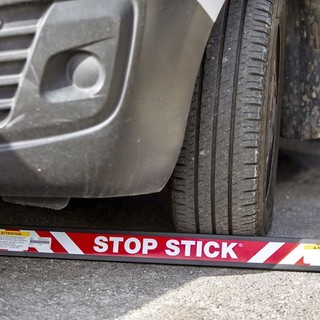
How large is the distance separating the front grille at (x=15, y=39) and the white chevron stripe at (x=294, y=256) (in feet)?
3.82

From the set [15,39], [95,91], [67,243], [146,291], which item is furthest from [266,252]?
[15,39]

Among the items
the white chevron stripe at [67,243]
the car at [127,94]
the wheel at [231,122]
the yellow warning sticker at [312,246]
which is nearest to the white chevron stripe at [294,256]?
the yellow warning sticker at [312,246]

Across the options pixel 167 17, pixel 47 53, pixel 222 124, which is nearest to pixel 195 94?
pixel 222 124

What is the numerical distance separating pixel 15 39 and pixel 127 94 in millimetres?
330

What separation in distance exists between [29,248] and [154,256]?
43 cm

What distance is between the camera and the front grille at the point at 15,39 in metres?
2.31

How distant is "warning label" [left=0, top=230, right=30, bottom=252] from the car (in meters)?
0.42

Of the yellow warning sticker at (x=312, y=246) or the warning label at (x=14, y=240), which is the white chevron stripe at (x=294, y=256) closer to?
the yellow warning sticker at (x=312, y=246)

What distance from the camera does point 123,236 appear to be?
3023mm

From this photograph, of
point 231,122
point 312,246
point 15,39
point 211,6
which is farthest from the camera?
point 312,246

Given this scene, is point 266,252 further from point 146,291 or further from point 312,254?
point 146,291

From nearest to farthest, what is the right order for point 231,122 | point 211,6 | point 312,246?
1. point 211,6
2. point 231,122
3. point 312,246

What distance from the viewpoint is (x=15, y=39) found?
2.33 m

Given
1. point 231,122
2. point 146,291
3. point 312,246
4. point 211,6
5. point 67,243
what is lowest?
point 146,291
